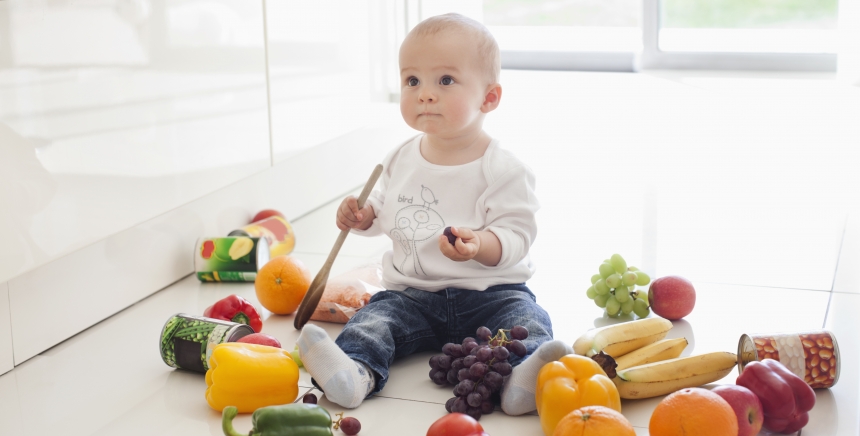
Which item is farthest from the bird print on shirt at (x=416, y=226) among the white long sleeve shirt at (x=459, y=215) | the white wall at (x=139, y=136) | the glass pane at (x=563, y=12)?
the glass pane at (x=563, y=12)

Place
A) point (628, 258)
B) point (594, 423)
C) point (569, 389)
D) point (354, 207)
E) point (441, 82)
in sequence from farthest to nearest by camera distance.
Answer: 1. point (628, 258)
2. point (354, 207)
3. point (441, 82)
4. point (569, 389)
5. point (594, 423)

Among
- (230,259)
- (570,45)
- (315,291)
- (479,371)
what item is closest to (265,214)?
(230,259)

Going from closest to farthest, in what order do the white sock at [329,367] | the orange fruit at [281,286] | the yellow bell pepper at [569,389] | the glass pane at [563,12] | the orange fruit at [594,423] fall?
the orange fruit at [594,423] → the yellow bell pepper at [569,389] → the white sock at [329,367] → the orange fruit at [281,286] → the glass pane at [563,12]

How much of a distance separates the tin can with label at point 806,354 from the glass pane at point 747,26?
3477 mm

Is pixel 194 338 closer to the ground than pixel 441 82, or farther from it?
closer to the ground

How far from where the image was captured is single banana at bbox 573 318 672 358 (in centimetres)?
143

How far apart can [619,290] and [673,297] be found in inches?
4.0

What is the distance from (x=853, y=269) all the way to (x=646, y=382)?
860 mm

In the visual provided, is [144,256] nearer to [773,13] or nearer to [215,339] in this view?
[215,339]

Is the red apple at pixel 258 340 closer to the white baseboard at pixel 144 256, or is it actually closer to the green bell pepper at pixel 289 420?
the green bell pepper at pixel 289 420

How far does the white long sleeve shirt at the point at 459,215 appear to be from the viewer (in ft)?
5.11

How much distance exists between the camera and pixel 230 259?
1.96 metres

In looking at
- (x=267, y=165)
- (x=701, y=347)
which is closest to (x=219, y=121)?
(x=267, y=165)

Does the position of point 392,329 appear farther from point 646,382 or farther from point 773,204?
point 773,204
